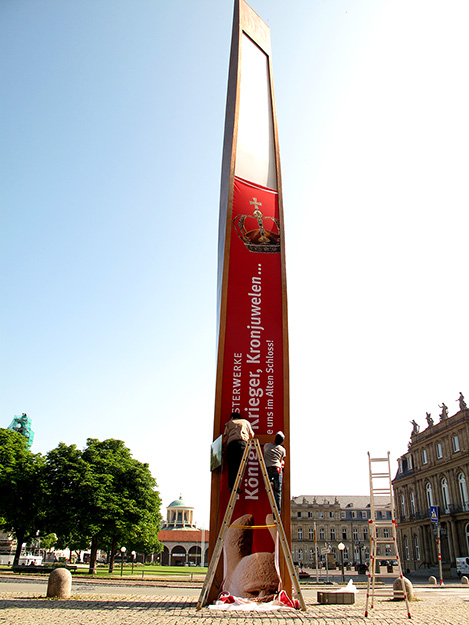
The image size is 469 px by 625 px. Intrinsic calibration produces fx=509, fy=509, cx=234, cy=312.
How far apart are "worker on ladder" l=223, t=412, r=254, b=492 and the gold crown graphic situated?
4579 millimetres

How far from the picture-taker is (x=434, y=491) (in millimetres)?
58000

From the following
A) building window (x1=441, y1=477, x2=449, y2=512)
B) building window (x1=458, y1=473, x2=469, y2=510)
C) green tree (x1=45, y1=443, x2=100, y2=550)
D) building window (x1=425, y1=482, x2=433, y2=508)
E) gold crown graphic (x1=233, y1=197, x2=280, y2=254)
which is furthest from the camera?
building window (x1=425, y1=482, x2=433, y2=508)

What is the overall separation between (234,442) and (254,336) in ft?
9.08

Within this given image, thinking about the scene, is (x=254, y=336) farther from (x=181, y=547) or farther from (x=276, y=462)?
(x=181, y=547)

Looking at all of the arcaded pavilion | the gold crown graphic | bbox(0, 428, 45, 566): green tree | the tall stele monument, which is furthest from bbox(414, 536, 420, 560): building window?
the gold crown graphic

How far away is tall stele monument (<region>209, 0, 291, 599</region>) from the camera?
34.4 feet

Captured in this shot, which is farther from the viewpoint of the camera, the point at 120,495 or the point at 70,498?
the point at 120,495

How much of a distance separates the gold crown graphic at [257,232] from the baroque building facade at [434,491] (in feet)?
129

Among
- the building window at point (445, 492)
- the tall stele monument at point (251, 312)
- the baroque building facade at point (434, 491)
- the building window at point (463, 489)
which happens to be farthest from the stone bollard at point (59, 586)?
the building window at point (445, 492)

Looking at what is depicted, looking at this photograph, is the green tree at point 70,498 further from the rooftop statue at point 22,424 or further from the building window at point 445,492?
the rooftop statue at point 22,424

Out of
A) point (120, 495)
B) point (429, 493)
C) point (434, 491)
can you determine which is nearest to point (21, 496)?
point (120, 495)

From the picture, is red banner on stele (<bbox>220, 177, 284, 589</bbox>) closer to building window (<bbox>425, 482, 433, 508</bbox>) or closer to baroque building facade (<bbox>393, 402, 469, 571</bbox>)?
baroque building facade (<bbox>393, 402, 469, 571</bbox>)

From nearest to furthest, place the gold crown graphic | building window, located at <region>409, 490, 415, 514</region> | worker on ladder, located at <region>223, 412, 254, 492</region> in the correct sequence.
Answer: worker on ladder, located at <region>223, 412, 254, 492</region> → the gold crown graphic → building window, located at <region>409, 490, 415, 514</region>

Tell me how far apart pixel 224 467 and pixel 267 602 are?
8.46ft
